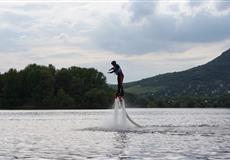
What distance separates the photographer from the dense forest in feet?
485

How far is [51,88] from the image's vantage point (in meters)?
148

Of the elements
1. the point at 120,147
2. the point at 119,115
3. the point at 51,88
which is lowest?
the point at 120,147

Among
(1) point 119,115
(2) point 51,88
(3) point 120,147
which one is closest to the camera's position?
(3) point 120,147

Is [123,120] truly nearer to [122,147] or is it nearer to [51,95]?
[122,147]

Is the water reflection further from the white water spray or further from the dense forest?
the dense forest

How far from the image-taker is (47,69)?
154 m

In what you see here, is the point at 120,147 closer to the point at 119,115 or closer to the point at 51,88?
the point at 119,115

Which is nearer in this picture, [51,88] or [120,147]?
[120,147]

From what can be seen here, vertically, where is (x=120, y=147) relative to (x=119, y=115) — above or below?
below

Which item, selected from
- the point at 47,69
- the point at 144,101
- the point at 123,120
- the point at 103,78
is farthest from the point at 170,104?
the point at 123,120

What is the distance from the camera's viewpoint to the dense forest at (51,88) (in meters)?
148

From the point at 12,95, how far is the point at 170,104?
51.2m

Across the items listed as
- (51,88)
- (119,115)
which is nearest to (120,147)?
(119,115)

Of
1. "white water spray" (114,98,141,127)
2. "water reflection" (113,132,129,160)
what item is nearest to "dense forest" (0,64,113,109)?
"white water spray" (114,98,141,127)
